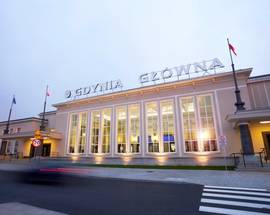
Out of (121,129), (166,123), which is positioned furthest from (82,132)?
(166,123)

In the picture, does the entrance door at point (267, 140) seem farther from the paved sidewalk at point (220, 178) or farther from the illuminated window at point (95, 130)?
the illuminated window at point (95, 130)

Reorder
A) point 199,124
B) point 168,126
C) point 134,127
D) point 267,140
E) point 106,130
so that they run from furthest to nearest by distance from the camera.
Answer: point 106,130 < point 134,127 < point 168,126 < point 199,124 < point 267,140

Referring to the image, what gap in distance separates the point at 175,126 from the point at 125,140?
7.83 meters

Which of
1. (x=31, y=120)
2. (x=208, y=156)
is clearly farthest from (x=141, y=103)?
(x=31, y=120)

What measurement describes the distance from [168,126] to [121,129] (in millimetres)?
7568

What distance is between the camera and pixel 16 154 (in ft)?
112

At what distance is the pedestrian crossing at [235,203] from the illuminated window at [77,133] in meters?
25.0

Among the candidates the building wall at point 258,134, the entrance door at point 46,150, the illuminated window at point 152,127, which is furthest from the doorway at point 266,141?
the entrance door at point 46,150

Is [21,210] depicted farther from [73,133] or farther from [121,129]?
[73,133]

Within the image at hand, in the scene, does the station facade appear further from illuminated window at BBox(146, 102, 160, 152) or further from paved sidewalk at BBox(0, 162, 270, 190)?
paved sidewalk at BBox(0, 162, 270, 190)

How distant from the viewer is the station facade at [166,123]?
66.4ft

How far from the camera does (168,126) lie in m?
24.2

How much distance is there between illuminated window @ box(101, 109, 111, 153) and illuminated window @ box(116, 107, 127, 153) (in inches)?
65.4

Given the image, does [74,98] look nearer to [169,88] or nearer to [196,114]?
[169,88]
